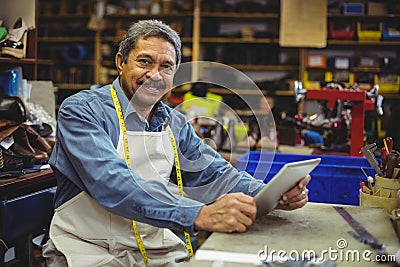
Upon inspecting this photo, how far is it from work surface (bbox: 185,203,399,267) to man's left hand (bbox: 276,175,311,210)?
2 cm

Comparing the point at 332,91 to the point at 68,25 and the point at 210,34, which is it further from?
the point at 68,25

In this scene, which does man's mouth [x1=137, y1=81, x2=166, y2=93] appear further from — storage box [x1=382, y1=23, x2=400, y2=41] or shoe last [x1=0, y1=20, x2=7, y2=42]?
storage box [x1=382, y1=23, x2=400, y2=41]

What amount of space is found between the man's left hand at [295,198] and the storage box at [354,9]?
191 inches

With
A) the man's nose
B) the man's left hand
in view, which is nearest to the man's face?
the man's nose

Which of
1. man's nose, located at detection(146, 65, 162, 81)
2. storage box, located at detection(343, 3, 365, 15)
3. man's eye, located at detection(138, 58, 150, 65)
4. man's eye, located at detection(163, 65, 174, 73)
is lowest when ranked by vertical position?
man's nose, located at detection(146, 65, 162, 81)

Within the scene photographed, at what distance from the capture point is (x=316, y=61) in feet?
19.8

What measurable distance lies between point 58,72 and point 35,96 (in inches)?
149

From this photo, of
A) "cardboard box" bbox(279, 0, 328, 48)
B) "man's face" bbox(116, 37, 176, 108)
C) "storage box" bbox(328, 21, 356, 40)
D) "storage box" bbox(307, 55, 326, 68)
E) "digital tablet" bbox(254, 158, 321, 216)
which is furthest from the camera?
"storage box" bbox(307, 55, 326, 68)

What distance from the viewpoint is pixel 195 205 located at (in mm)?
1369

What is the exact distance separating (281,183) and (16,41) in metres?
2.04

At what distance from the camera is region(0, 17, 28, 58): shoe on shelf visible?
9.00ft

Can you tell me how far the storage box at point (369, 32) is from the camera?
19.1 ft

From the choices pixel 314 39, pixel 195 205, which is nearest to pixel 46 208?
pixel 195 205

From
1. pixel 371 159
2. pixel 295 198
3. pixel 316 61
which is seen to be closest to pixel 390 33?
pixel 316 61
